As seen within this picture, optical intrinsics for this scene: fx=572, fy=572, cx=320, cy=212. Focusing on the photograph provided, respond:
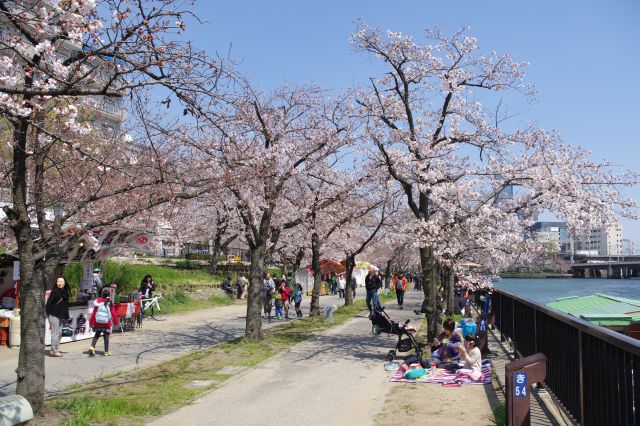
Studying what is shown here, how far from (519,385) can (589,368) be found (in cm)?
69

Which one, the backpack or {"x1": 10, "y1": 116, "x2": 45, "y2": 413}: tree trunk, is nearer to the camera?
{"x1": 10, "y1": 116, "x2": 45, "y2": 413}: tree trunk

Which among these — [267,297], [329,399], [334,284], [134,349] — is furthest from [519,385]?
[334,284]

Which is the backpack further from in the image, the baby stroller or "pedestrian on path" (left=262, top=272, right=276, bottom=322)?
"pedestrian on path" (left=262, top=272, right=276, bottom=322)

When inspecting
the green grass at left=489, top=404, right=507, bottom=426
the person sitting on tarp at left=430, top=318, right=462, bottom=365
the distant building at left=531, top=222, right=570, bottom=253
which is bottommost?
the green grass at left=489, top=404, right=507, bottom=426

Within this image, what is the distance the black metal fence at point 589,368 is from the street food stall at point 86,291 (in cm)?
1173

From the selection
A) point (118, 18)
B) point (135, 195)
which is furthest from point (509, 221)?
point (118, 18)

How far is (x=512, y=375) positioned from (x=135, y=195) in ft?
37.6

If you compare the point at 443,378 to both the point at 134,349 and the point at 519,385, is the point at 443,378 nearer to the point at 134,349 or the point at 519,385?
the point at 519,385

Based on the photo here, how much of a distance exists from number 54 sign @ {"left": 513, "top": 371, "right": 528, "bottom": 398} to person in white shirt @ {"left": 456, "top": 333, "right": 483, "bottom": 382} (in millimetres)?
4372

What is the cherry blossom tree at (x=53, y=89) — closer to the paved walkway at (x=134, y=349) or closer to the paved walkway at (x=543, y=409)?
the paved walkway at (x=134, y=349)

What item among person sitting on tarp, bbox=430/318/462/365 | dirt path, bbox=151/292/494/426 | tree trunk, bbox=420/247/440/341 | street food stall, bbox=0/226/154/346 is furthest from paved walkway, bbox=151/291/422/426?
street food stall, bbox=0/226/154/346

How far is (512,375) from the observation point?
5.81 m

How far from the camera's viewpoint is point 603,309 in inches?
571

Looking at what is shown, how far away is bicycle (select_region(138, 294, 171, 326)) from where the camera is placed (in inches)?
888
